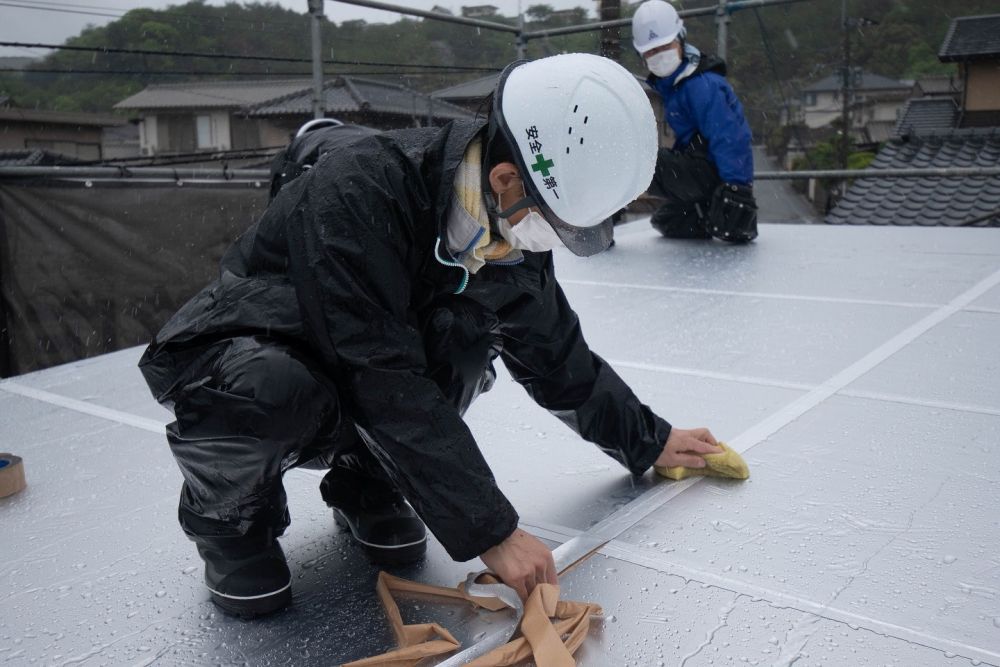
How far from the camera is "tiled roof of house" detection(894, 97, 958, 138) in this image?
17.5m

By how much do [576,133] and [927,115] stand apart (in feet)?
64.2

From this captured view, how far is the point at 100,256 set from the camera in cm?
409

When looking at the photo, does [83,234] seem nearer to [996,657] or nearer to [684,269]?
[684,269]

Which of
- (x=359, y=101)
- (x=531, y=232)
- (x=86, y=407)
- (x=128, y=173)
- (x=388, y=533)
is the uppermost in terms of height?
(x=359, y=101)

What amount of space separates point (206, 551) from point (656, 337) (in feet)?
6.03

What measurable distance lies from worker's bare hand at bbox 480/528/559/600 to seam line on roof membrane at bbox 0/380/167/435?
3.92ft

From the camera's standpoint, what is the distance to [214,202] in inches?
177

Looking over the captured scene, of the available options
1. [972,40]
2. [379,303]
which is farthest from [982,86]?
[379,303]

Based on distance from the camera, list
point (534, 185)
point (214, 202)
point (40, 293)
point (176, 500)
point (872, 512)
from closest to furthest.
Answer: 1. point (534, 185)
2. point (872, 512)
3. point (176, 500)
4. point (40, 293)
5. point (214, 202)

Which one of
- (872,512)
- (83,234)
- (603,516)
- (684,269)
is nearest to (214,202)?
(83,234)

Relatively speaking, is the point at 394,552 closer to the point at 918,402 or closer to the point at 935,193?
the point at 918,402

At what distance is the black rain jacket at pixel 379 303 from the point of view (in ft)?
3.80

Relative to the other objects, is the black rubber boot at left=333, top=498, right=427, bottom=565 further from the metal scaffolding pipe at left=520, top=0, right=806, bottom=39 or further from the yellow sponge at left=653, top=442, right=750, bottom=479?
the metal scaffolding pipe at left=520, top=0, right=806, bottom=39

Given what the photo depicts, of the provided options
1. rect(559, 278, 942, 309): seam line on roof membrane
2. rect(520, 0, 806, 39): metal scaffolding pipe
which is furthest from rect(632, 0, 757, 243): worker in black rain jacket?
rect(559, 278, 942, 309): seam line on roof membrane
